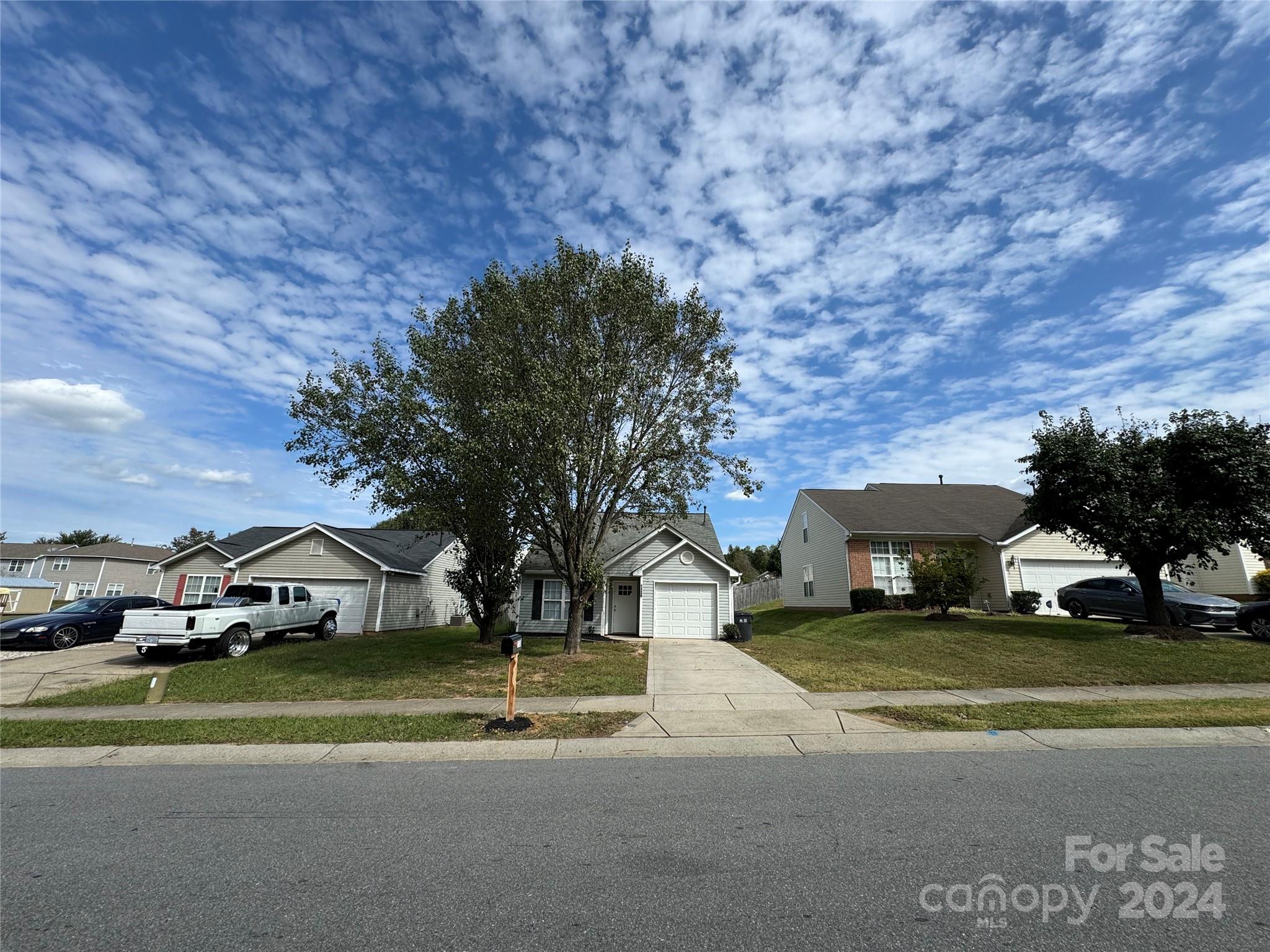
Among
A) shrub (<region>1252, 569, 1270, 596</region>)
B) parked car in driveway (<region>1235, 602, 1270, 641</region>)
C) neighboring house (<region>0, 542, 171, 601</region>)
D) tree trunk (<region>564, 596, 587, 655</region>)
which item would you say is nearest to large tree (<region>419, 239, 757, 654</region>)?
tree trunk (<region>564, 596, 587, 655</region>)

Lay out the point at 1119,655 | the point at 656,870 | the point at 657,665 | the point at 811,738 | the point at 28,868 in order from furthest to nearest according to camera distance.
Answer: the point at 657,665
the point at 1119,655
the point at 811,738
the point at 28,868
the point at 656,870

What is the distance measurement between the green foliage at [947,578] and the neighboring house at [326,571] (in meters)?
18.1

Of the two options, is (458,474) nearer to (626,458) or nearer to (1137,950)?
(626,458)

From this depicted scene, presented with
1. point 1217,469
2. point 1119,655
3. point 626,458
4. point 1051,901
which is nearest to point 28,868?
point 1051,901

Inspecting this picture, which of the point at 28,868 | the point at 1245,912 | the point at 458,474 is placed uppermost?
the point at 458,474

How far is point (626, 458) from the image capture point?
16203 mm

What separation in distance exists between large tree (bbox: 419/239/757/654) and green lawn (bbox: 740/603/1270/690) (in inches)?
228

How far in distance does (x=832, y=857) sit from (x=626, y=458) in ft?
41.1

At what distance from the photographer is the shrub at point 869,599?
79.0ft

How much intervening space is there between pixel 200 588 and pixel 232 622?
42.6 ft

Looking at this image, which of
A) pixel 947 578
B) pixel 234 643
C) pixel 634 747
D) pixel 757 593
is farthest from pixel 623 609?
pixel 757 593

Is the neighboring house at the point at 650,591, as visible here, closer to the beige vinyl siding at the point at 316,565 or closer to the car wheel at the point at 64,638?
the beige vinyl siding at the point at 316,565

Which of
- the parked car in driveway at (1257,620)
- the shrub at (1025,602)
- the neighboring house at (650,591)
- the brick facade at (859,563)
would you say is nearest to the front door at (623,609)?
the neighboring house at (650,591)

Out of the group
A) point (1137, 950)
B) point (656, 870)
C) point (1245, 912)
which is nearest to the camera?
point (1137, 950)
